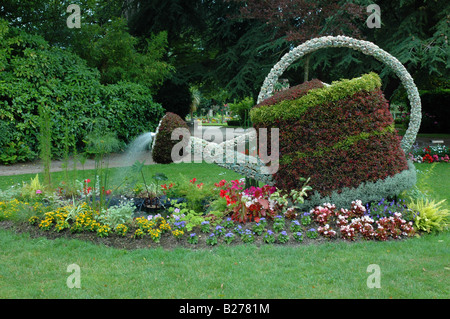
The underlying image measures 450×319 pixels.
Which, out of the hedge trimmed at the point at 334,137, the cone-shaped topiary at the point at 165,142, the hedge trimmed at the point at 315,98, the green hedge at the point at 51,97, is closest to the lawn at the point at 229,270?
the hedge trimmed at the point at 334,137

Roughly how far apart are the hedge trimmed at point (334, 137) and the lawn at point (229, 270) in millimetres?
991

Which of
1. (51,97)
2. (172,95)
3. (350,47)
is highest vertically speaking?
(350,47)

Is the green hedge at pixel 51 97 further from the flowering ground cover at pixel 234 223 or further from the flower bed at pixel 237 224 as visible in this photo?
the flower bed at pixel 237 224

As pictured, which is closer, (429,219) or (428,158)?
(429,219)

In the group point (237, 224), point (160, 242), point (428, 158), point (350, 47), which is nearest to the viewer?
point (160, 242)

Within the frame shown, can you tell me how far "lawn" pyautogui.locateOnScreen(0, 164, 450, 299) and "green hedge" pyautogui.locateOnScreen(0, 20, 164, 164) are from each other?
5984mm

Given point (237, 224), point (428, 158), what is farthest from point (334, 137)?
point (428, 158)

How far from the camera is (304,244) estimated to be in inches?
180

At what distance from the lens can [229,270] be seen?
3.84 m

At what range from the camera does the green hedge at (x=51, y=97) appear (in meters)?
10.1

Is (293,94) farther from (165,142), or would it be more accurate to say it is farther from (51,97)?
(51,97)

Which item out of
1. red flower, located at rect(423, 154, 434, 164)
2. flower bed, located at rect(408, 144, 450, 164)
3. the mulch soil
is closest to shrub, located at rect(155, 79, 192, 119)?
flower bed, located at rect(408, 144, 450, 164)

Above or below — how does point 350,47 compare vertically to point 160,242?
above

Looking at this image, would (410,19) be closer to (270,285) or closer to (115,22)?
(115,22)
